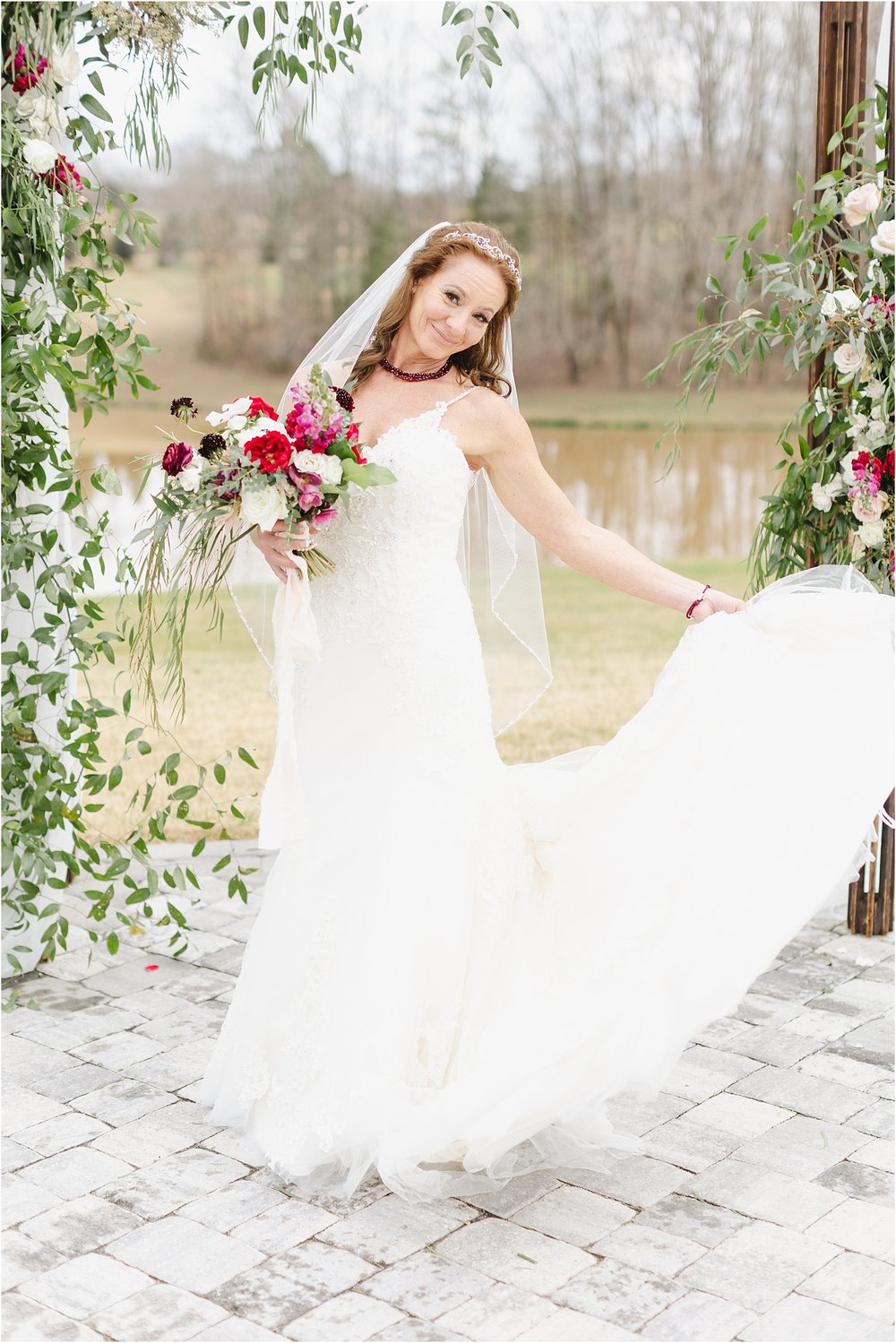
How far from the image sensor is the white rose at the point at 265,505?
2.51m

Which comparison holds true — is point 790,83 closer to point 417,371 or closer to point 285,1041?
point 417,371

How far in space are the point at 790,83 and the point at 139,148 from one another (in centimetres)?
1187

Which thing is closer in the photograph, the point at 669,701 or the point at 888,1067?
the point at 669,701

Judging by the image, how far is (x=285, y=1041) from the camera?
279 cm

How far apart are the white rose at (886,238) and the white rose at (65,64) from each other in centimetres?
204

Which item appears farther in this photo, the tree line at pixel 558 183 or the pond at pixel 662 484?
the tree line at pixel 558 183

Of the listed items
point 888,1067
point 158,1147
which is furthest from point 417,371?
point 888,1067

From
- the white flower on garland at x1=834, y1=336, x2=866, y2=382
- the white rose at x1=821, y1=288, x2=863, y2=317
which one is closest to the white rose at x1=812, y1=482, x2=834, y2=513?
the white flower on garland at x1=834, y1=336, x2=866, y2=382

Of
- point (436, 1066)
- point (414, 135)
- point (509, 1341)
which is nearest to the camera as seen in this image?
point (509, 1341)

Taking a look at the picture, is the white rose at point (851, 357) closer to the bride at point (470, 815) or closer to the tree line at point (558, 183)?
the bride at point (470, 815)

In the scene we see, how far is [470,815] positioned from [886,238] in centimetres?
183

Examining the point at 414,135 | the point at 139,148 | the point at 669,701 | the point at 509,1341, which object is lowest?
the point at 509,1341

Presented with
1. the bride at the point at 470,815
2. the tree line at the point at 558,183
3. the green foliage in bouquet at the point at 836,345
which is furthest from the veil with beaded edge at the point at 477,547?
the tree line at the point at 558,183

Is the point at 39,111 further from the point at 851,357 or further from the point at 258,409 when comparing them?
the point at 851,357
